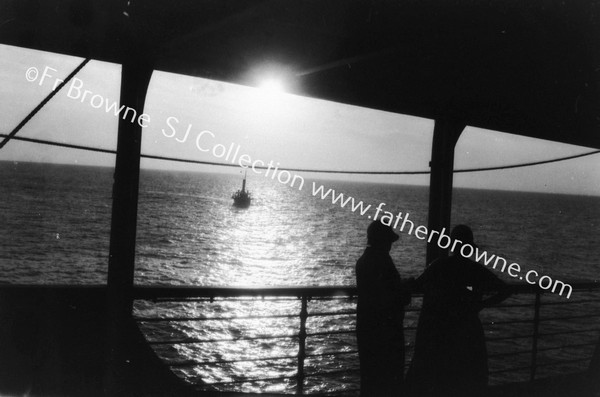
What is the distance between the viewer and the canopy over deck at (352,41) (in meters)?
2.14

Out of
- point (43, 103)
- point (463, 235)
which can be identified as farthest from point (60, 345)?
point (463, 235)

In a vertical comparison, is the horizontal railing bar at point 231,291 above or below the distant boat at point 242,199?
below

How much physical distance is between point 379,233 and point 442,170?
4.34 ft

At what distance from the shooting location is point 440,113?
3848 millimetres

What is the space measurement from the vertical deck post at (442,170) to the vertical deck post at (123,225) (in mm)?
2342

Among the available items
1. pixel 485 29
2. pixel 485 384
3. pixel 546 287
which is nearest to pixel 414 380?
pixel 485 384

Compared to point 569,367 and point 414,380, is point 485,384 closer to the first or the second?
point 414,380

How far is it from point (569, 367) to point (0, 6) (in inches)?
863

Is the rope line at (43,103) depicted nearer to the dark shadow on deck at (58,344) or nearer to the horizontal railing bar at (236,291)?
the dark shadow on deck at (58,344)

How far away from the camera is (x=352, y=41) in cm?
264

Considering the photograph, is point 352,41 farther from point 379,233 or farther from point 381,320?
point 381,320

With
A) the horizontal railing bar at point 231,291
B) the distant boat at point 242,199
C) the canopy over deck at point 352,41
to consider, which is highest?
the distant boat at point 242,199

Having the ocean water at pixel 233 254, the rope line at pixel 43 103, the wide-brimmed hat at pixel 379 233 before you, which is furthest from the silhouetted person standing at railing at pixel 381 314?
the ocean water at pixel 233 254

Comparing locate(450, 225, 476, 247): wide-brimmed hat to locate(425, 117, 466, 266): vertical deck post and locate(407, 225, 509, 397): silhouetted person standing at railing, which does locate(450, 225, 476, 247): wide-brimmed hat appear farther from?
locate(425, 117, 466, 266): vertical deck post
